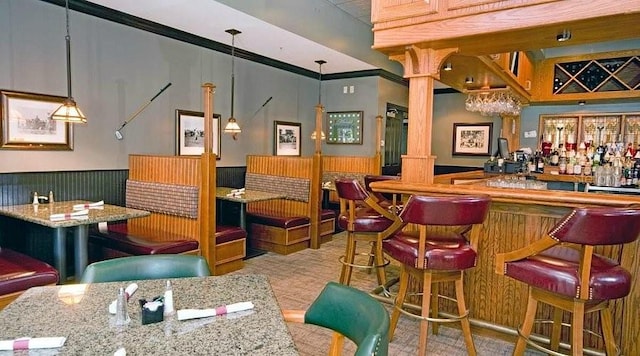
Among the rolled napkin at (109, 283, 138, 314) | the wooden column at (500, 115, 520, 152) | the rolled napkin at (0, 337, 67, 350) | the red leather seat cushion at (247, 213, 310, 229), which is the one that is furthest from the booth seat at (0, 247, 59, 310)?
the wooden column at (500, 115, 520, 152)

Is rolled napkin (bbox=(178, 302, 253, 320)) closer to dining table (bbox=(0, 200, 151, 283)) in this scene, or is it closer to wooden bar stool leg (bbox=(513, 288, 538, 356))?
wooden bar stool leg (bbox=(513, 288, 538, 356))

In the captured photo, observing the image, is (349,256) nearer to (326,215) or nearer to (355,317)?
(355,317)

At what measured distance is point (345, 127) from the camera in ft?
24.8

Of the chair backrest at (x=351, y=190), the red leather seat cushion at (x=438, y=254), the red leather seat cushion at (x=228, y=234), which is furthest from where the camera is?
the red leather seat cushion at (x=228, y=234)

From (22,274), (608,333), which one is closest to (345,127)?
(22,274)

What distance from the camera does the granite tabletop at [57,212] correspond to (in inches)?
116

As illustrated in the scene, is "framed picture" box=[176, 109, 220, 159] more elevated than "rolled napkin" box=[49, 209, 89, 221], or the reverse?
"framed picture" box=[176, 109, 220, 159]

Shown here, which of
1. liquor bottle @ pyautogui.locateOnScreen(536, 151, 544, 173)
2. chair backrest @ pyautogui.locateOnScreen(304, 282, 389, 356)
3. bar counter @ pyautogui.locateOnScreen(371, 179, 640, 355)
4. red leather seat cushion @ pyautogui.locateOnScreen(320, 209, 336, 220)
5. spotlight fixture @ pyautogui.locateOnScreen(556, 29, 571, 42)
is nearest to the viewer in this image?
chair backrest @ pyautogui.locateOnScreen(304, 282, 389, 356)

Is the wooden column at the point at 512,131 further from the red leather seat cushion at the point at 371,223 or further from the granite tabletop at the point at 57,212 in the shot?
the granite tabletop at the point at 57,212

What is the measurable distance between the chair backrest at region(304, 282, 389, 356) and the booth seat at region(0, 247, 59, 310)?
230 centimetres

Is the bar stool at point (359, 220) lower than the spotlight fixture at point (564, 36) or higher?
lower

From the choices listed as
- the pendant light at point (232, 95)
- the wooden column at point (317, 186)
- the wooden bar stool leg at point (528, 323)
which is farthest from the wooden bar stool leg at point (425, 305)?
the pendant light at point (232, 95)

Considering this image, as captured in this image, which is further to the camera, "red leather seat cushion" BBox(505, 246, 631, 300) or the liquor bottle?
the liquor bottle

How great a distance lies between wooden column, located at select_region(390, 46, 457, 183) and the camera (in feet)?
9.84
